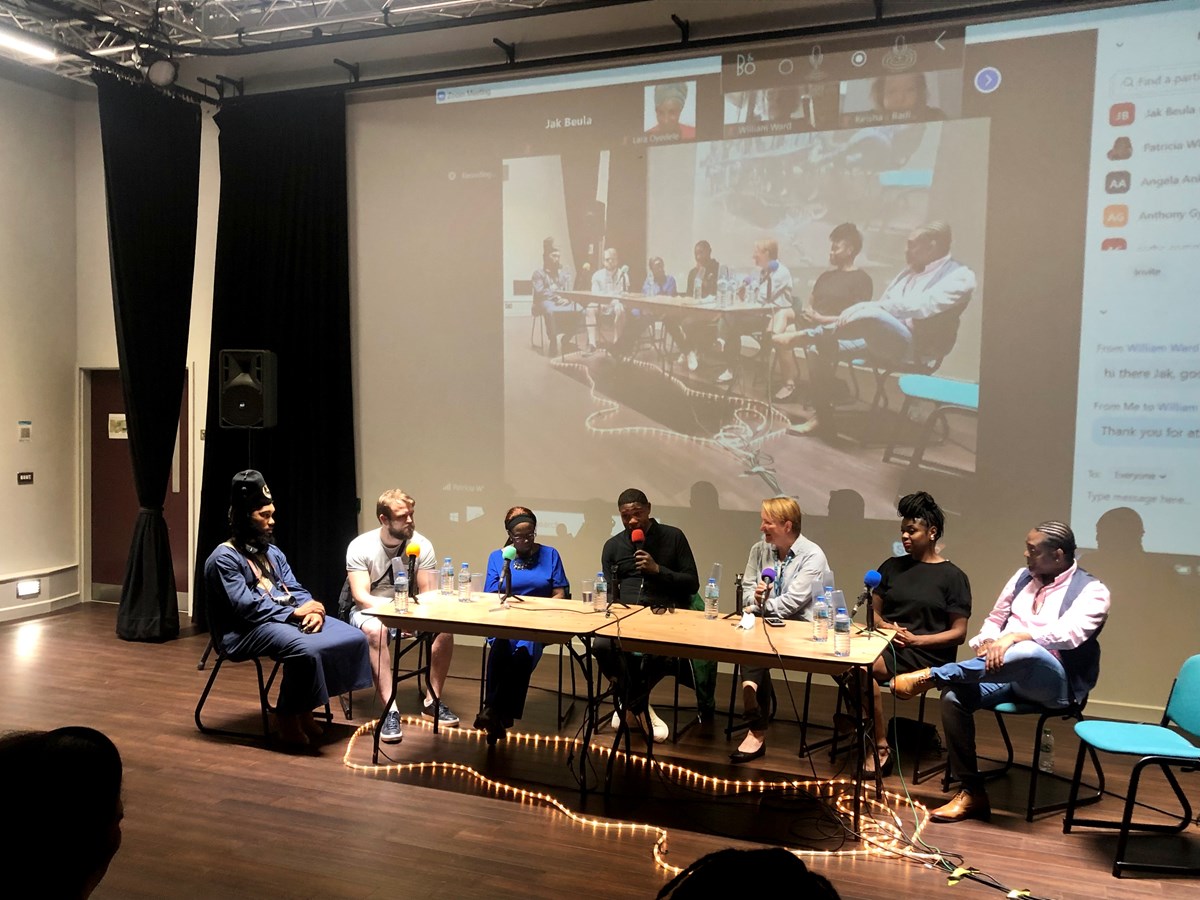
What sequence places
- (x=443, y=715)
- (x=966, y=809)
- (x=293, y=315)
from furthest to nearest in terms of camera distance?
(x=293, y=315) < (x=443, y=715) < (x=966, y=809)

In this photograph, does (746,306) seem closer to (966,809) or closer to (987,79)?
(987,79)

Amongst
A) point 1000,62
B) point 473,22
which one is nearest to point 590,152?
point 473,22

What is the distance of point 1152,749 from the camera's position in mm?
3217

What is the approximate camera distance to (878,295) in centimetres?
521

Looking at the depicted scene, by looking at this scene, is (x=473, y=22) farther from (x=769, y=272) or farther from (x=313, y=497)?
(x=313, y=497)

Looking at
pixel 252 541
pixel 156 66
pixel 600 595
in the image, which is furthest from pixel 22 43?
pixel 600 595

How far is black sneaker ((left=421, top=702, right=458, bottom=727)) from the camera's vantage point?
4.62m

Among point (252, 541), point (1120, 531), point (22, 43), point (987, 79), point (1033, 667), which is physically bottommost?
point (1033, 667)

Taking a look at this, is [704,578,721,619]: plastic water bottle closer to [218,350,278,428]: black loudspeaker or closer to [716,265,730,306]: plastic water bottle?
[716,265,730,306]: plastic water bottle

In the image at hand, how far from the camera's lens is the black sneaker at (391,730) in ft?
14.2

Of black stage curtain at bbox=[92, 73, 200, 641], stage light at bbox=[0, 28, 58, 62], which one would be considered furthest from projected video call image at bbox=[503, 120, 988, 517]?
stage light at bbox=[0, 28, 58, 62]

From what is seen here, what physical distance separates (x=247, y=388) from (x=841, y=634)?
165 inches

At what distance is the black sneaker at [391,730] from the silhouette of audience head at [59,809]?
3.23 metres

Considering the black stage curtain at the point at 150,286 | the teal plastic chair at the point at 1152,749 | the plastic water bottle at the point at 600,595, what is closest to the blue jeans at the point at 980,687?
the teal plastic chair at the point at 1152,749
